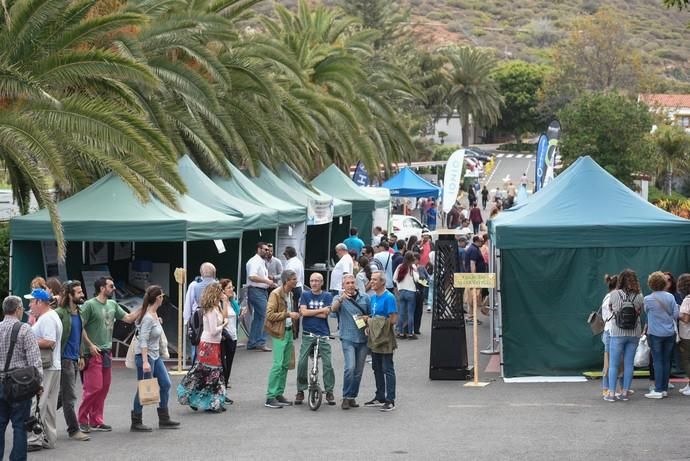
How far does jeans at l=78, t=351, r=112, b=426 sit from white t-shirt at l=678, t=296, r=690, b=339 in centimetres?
686

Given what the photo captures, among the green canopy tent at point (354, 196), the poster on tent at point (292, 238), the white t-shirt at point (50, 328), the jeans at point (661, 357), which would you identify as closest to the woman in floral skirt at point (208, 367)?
the white t-shirt at point (50, 328)

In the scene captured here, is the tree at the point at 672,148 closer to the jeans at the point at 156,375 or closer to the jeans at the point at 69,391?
the jeans at the point at 156,375

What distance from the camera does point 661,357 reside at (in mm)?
14773

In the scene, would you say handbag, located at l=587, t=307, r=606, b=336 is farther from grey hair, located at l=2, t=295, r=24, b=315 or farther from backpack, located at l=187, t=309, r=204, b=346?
grey hair, located at l=2, t=295, r=24, b=315

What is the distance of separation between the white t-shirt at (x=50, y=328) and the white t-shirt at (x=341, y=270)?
10.5 meters

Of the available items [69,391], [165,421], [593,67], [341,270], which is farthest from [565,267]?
[593,67]

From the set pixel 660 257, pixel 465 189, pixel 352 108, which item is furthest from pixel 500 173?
pixel 660 257

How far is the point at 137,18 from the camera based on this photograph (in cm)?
1848

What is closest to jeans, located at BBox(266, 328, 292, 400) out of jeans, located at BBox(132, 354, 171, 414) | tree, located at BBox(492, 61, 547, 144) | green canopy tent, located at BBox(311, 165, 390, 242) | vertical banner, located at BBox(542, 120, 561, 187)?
jeans, located at BBox(132, 354, 171, 414)

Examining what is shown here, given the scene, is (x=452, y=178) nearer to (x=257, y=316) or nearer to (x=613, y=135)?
(x=257, y=316)

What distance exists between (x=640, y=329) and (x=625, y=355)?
367 millimetres

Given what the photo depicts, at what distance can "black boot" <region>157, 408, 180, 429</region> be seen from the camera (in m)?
12.9

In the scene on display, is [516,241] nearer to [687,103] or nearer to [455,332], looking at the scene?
[455,332]

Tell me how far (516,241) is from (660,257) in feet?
6.57
